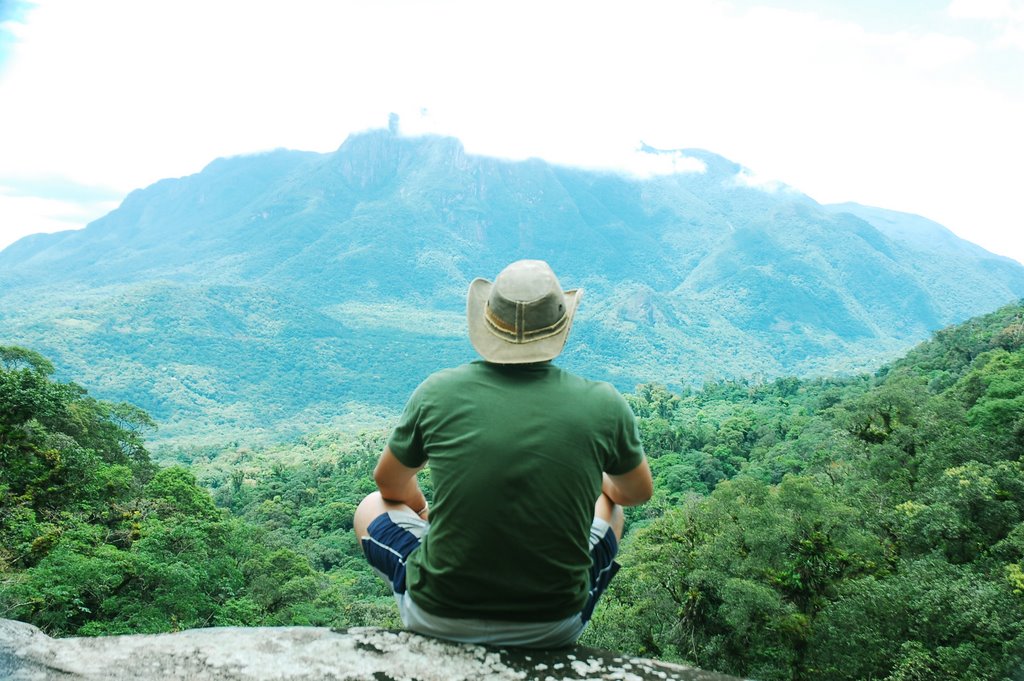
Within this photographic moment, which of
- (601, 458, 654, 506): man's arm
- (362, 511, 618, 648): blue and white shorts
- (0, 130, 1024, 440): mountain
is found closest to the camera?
(362, 511, 618, 648): blue and white shorts

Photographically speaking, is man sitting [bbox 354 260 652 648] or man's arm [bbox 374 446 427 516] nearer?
man sitting [bbox 354 260 652 648]

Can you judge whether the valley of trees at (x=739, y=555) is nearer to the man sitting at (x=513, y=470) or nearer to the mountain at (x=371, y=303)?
the man sitting at (x=513, y=470)

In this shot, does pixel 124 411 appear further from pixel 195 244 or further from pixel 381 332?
pixel 195 244

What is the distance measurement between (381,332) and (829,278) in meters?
124

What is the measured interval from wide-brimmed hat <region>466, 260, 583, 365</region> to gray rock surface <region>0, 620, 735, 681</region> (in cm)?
95

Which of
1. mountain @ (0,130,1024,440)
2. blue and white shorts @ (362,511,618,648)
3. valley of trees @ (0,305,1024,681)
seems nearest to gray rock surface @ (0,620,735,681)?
blue and white shorts @ (362,511,618,648)

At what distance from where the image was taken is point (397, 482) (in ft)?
7.95

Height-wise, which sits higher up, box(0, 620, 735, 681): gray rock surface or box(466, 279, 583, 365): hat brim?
box(466, 279, 583, 365): hat brim

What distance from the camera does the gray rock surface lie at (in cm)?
188

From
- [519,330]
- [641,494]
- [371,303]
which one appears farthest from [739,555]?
[371,303]

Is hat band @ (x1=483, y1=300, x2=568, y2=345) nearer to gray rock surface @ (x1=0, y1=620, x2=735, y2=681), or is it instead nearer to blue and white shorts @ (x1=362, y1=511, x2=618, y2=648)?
blue and white shorts @ (x1=362, y1=511, x2=618, y2=648)

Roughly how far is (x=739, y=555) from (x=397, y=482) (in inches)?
570

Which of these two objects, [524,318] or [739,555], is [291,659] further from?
[739,555]

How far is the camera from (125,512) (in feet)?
50.0
